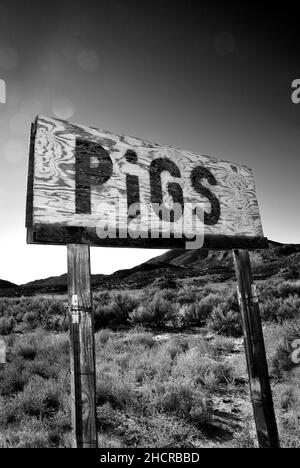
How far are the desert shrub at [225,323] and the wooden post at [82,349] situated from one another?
7.36 m

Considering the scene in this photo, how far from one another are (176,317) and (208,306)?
1.51 metres

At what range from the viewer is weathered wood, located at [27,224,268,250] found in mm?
2311

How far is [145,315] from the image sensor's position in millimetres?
10891

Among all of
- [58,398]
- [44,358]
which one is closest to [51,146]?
[58,398]

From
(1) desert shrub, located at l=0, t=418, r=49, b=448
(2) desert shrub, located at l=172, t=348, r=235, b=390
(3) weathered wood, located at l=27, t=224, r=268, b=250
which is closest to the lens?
(3) weathered wood, located at l=27, t=224, r=268, b=250

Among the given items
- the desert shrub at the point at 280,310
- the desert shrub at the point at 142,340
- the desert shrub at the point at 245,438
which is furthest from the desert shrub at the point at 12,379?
the desert shrub at the point at 280,310

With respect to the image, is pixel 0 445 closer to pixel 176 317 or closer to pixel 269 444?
pixel 269 444

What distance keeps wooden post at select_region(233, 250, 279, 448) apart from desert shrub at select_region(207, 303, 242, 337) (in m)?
6.07

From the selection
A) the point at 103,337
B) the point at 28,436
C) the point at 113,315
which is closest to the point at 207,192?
the point at 28,436

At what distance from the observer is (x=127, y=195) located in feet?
9.18

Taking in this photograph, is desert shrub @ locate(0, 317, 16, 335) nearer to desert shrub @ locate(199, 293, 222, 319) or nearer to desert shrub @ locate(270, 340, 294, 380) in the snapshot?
desert shrub @ locate(199, 293, 222, 319)

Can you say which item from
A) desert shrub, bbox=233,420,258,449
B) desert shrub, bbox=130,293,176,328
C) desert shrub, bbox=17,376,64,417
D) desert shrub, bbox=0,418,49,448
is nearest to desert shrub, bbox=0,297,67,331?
desert shrub, bbox=130,293,176,328

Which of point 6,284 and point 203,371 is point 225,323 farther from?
point 6,284

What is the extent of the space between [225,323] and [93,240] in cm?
805
